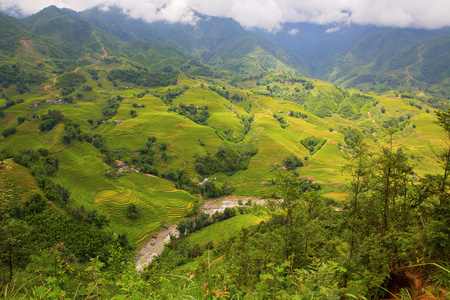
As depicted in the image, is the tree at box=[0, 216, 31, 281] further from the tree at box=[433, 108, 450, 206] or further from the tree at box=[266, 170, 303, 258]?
the tree at box=[433, 108, 450, 206]

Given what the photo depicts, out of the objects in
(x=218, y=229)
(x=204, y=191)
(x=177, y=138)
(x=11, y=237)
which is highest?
(x=11, y=237)

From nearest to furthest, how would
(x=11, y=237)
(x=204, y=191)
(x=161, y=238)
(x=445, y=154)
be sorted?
(x=445, y=154) → (x=11, y=237) → (x=161, y=238) → (x=204, y=191)

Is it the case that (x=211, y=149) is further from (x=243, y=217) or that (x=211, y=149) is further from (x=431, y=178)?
(x=431, y=178)

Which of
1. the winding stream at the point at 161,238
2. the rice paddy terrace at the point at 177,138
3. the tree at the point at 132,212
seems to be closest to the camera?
the winding stream at the point at 161,238

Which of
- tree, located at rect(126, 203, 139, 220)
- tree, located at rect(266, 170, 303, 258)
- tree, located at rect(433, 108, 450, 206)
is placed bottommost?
tree, located at rect(126, 203, 139, 220)

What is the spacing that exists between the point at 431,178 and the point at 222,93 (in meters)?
157

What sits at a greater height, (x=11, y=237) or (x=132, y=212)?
(x=11, y=237)

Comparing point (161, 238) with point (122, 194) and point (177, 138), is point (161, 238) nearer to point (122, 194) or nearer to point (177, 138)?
point (122, 194)

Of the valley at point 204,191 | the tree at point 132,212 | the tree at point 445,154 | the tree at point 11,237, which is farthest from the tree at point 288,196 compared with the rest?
the tree at point 132,212

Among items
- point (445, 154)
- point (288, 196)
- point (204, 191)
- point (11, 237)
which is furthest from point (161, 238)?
point (445, 154)

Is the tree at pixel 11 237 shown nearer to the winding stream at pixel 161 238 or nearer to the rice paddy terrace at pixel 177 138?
the rice paddy terrace at pixel 177 138

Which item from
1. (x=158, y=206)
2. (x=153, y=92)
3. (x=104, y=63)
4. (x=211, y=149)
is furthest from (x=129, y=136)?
(x=104, y=63)

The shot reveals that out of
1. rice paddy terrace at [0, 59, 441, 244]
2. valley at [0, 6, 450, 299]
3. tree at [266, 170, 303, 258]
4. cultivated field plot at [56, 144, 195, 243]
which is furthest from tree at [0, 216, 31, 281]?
cultivated field plot at [56, 144, 195, 243]

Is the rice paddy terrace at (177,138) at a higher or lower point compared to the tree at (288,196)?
lower
